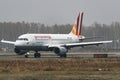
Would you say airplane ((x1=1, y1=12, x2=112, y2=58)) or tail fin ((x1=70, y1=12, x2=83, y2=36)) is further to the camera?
tail fin ((x1=70, y1=12, x2=83, y2=36))

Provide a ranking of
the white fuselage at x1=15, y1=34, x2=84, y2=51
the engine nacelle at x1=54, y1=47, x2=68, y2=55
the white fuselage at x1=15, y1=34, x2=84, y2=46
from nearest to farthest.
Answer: the white fuselage at x1=15, y1=34, x2=84, y2=51 → the white fuselage at x1=15, y1=34, x2=84, y2=46 → the engine nacelle at x1=54, y1=47, x2=68, y2=55

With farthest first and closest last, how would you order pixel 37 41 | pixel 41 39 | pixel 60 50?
pixel 41 39 < pixel 37 41 < pixel 60 50

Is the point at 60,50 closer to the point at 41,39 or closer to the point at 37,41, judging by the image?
the point at 41,39

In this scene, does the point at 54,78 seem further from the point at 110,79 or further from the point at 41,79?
the point at 110,79

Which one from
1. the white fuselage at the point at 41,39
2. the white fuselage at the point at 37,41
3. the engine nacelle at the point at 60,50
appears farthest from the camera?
the engine nacelle at the point at 60,50

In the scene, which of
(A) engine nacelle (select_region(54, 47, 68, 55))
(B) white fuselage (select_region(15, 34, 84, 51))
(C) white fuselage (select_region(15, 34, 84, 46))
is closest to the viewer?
(B) white fuselage (select_region(15, 34, 84, 51))

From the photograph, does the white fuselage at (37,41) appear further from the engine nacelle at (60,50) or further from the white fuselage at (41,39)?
the engine nacelle at (60,50)

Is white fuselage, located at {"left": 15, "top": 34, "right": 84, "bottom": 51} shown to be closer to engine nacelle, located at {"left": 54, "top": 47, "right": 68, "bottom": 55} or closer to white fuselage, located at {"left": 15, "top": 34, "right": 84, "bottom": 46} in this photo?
white fuselage, located at {"left": 15, "top": 34, "right": 84, "bottom": 46}

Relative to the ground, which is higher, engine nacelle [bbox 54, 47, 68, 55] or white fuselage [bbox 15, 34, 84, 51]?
white fuselage [bbox 15, 34, 84, 51]

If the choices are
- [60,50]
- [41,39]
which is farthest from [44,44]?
[60,50]

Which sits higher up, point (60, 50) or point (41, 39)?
point (41, 39)

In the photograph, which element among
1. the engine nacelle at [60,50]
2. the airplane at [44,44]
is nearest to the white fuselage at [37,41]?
the airplane at [44,44]

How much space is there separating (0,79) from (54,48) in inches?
1899

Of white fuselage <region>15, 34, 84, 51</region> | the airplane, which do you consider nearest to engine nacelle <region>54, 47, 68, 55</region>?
the airplane
